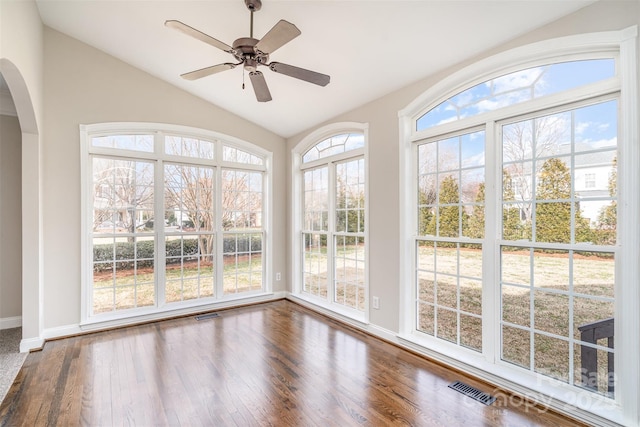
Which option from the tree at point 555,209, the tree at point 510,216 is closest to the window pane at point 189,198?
the tree at point 510,216

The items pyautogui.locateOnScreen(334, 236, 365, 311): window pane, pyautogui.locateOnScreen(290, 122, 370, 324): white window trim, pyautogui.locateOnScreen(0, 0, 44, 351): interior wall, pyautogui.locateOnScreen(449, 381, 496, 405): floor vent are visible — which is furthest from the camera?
pyautogui.locateOnScreen(334, 236, 365, 311): window pane

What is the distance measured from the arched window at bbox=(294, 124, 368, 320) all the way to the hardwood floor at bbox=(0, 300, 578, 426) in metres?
0.77

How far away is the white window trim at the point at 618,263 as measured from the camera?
195cm

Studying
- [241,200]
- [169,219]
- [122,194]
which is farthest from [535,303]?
[122,194]

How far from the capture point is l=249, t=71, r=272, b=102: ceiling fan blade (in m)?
2.56

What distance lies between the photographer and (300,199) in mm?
5230

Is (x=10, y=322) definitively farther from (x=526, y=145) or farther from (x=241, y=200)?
(x=526, y=145)

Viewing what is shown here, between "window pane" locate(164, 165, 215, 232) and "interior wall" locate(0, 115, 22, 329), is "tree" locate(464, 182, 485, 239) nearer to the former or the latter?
"window pane" locate(164, 165, 215, 232)

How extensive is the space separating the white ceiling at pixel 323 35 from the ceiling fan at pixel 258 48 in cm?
54

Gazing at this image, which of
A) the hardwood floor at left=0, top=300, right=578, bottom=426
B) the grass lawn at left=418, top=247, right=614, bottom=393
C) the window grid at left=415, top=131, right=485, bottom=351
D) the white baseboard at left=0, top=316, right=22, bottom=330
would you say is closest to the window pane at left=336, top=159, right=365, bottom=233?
the window grid at left=415, top=131, right=485, bottom=351

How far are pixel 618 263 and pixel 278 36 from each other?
2663 mm

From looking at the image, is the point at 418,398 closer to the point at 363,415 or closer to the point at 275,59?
the point at 363,415

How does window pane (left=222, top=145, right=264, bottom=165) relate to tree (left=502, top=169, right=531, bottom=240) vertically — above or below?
above

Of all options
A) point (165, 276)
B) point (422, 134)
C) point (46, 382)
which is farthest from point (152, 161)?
point (422, 134)
